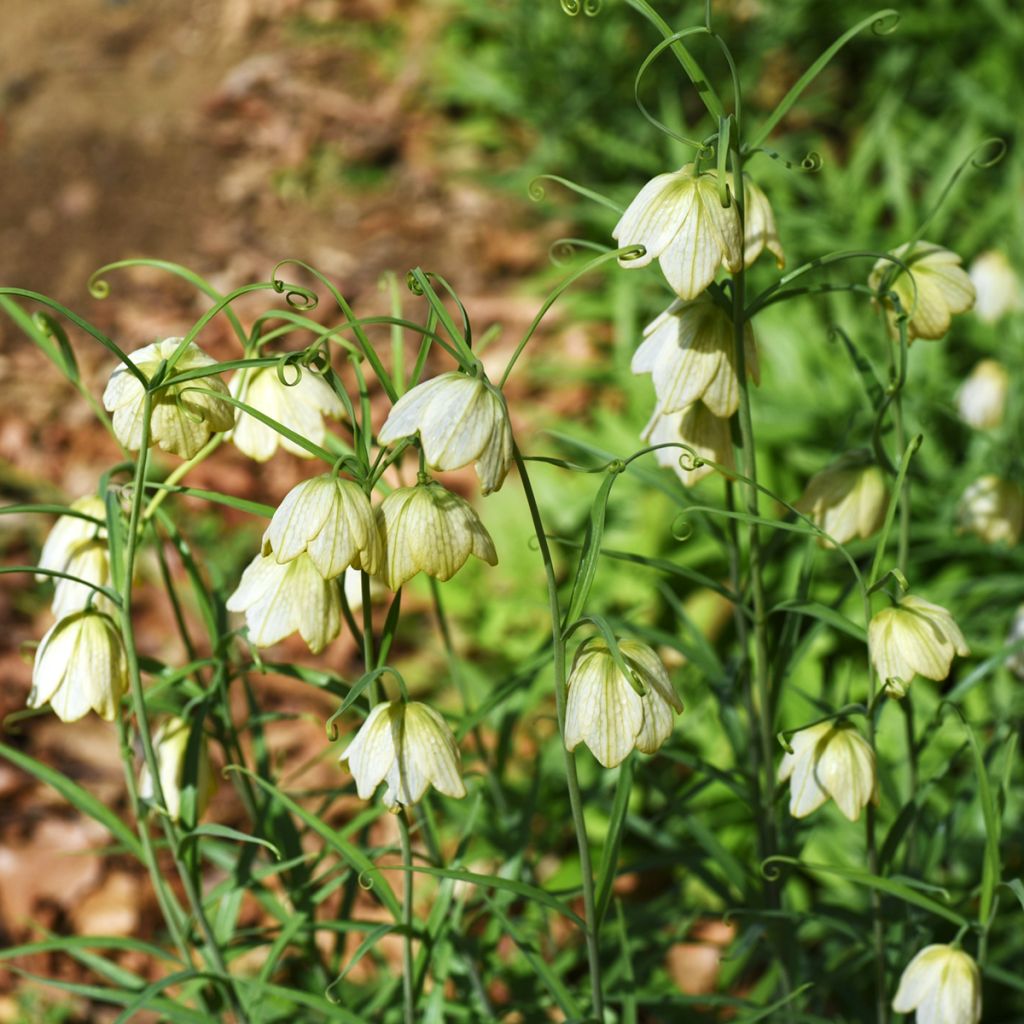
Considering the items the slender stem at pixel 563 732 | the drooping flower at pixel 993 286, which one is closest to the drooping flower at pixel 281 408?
the slender stem at pixel 563 732

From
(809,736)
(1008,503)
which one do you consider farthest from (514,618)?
(809,736)

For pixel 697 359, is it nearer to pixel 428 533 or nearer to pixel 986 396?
pixel 428 533

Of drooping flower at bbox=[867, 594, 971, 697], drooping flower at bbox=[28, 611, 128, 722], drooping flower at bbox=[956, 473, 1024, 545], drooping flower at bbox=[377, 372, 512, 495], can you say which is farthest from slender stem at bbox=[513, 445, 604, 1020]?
drooping flower at bbox=[956, 473, 1024, 545]

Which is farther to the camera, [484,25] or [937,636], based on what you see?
[484,25]

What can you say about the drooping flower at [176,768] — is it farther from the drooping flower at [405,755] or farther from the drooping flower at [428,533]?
the drooping flower at [428,533]

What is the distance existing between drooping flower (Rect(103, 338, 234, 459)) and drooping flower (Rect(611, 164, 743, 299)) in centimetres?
32

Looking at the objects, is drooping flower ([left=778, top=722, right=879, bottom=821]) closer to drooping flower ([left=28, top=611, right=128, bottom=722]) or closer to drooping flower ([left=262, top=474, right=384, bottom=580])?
drooping flower ([left=262, top=474, right=384, bottom=580])

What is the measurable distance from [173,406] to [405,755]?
0.30 meters

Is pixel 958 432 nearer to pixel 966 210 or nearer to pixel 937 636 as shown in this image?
pixel 966 210

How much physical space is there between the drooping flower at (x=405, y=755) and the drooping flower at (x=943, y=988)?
0.43 m

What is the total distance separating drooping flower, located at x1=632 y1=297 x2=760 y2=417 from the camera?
969 millimetres

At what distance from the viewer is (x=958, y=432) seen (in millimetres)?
2375

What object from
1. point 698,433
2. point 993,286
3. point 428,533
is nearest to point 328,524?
point 428,533

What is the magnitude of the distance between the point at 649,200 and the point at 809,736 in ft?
1.45
